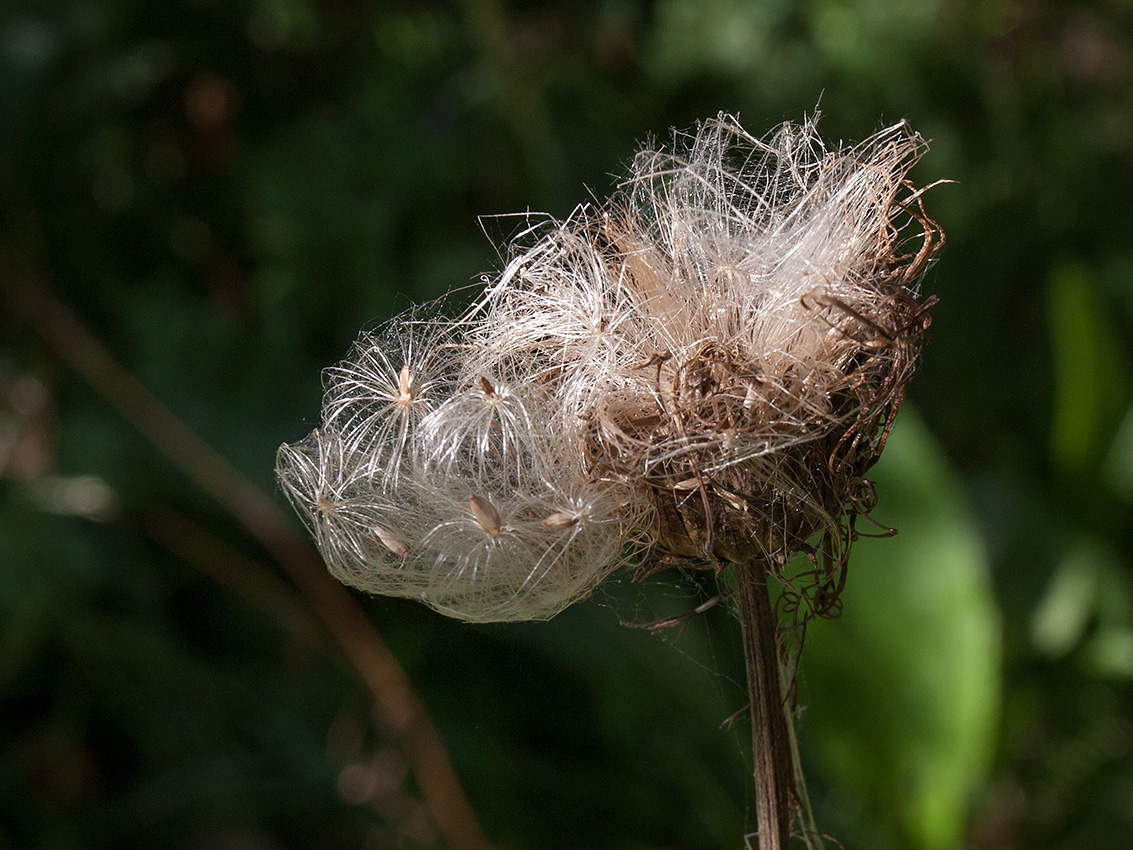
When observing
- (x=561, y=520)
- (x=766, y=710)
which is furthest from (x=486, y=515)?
(x=766, y=710)

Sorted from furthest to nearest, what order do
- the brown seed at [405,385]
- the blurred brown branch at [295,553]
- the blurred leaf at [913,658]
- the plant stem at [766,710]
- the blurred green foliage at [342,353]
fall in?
the blurred green foliage at [342,353] → the blurred brown branch at [295,553] → the blurred leaf at [913,658] → the brown seed at [405,385] → the plant stem at [766,710]

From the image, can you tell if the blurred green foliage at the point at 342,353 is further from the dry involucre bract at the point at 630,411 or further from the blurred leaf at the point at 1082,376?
the dry involucre bract at the point at 630,411

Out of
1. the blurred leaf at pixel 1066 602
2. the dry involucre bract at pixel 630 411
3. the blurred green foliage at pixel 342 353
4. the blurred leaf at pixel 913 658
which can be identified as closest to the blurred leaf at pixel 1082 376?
the blurred green foliage at pixel 342 353

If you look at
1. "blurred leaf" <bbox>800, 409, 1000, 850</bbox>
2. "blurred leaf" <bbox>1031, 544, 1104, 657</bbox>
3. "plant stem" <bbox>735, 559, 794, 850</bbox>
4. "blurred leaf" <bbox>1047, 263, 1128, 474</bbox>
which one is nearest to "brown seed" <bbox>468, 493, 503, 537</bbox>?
"plant stem" <bbox>735, 559, 794, 850</bbox>

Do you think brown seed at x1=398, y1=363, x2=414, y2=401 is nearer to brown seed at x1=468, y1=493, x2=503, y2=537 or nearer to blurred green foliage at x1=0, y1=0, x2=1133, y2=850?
brown seed at x1=468, y1=493, x2=503, y2=537

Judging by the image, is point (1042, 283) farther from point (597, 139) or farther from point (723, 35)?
point (597, 139)

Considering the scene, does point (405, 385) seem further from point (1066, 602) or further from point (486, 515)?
point (1066, 602)

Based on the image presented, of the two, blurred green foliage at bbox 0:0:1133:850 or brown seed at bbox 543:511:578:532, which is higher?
blurred green foliage at bbox 0:0:1133:850
